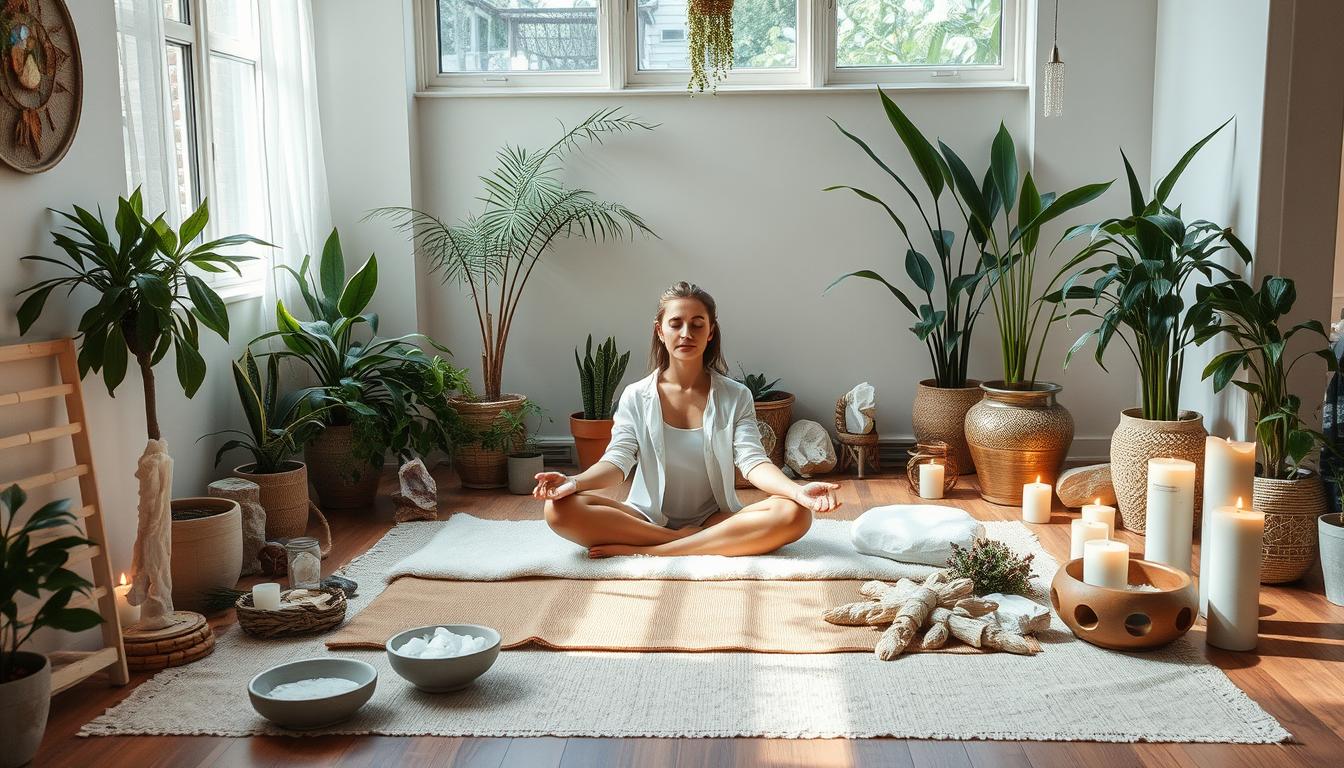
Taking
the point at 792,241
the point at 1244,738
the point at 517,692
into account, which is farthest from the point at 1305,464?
the point at 517,692

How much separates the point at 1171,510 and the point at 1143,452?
0.73m

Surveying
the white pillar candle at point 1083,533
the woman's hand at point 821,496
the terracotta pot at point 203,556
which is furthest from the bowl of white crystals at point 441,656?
the white pillar candle at point 1083,533

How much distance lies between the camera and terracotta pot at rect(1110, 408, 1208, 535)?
12.1ft

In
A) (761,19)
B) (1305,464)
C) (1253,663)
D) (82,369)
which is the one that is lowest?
→ (1253,663)

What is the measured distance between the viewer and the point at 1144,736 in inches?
92.1

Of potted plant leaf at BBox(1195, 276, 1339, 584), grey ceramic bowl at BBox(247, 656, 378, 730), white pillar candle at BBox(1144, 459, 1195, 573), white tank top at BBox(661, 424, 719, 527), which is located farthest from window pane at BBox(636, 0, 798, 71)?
grey ceramic bowl at BBox(247, 656, 378, 730)

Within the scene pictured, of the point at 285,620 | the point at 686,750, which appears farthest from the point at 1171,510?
the point at 285,620

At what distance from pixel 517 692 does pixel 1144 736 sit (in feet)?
4.32

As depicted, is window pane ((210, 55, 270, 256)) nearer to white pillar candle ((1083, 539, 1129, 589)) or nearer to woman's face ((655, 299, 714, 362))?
woman's face ((655, 299, 714, 362))

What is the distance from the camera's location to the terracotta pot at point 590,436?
4.67 m

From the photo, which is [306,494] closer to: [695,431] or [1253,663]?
[695,431]

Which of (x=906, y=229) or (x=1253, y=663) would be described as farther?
(x=906, y=229)

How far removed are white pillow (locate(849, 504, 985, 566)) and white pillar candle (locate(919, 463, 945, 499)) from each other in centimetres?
80

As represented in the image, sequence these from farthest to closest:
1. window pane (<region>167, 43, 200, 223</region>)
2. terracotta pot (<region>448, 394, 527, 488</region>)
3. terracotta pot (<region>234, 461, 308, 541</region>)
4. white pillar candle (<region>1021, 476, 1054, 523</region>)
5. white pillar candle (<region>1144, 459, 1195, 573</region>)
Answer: terracotta pot (<region>448, 394, 527, 488</region>) < white pillar candle (<region>1021, 476, 1054, 523</region>) < window pane (<region>167, 43, 200, 223</region>) < terracotta pot (<region>234, 461, 308, 541</region>) < white pillar candle (<region>1144, 459, 1195, 573</region>)
